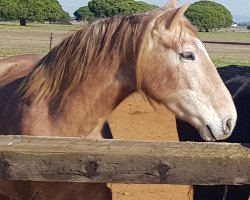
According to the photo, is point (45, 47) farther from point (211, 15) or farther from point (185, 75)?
point (211, 15)

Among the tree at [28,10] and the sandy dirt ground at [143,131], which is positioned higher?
the sandy dirt ground at [143,131]

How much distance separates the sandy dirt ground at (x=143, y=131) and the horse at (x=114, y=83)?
1963mm

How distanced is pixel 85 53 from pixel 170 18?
1.81 feet

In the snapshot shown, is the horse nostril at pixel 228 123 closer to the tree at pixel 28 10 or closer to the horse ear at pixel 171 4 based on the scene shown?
the horse ear at pixel 171 4

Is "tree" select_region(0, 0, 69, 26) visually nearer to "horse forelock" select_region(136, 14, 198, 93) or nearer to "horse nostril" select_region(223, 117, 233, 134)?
"horse forelock" select_region(136, 14, 198, 93)

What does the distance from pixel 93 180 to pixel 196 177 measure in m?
0.44

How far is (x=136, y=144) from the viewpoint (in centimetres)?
236

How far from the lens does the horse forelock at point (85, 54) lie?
10.3 ft

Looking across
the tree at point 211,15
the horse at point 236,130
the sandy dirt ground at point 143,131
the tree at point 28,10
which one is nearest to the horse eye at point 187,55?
the horse at point 236,130

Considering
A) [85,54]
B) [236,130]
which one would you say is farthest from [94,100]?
[236,130]

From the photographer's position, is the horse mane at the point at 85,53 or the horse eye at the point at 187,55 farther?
the horse mane at the point at 85,53

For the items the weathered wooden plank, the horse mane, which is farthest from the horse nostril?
the weathered wooden plank

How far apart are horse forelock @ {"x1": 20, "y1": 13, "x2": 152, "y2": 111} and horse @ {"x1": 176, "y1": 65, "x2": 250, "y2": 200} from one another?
1.31 metres

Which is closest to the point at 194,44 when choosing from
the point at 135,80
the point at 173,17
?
the point at 173,17
